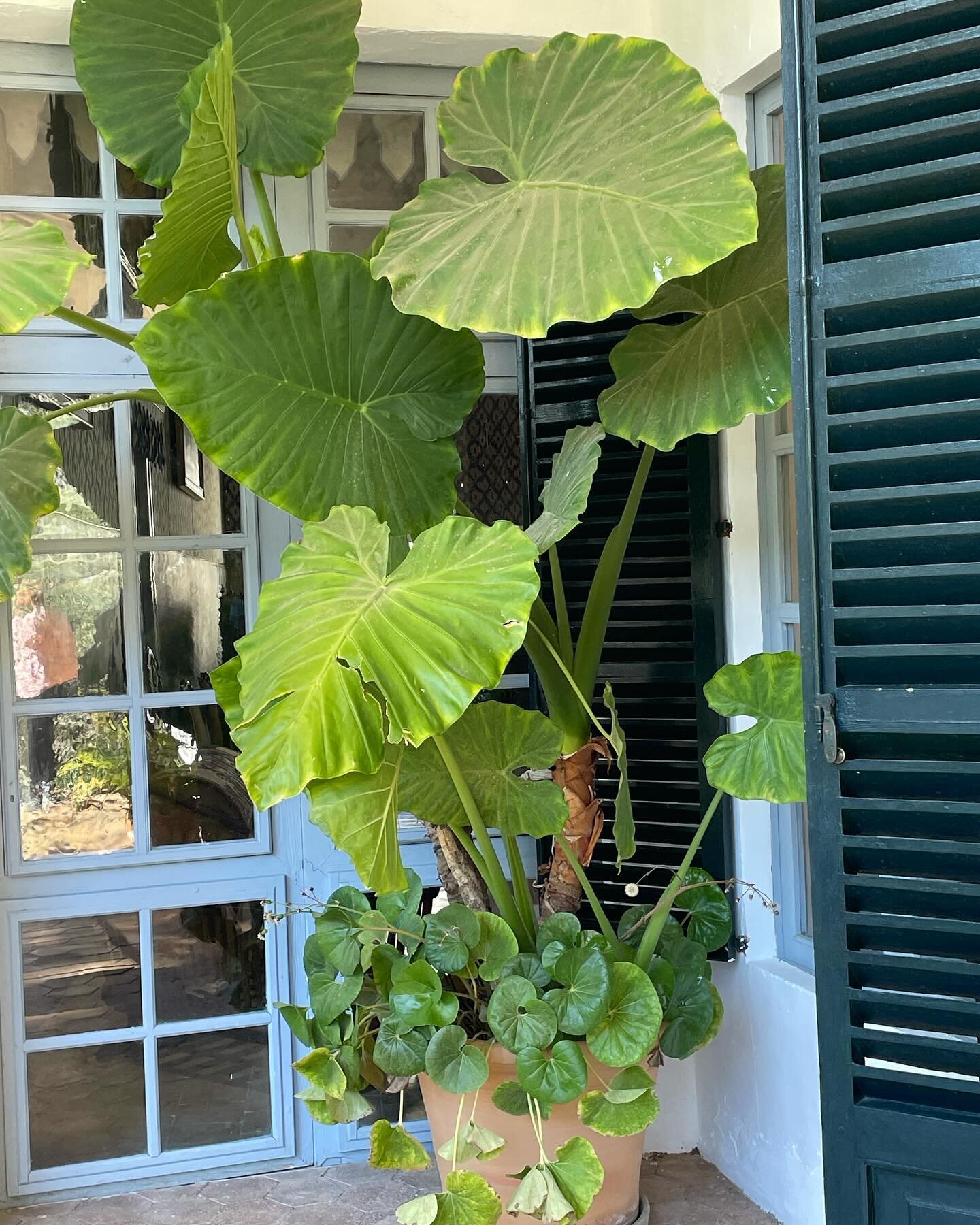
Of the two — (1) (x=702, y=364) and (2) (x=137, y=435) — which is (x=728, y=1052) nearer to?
(1) (x=702, y=364)

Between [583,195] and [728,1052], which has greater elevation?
[583,195]

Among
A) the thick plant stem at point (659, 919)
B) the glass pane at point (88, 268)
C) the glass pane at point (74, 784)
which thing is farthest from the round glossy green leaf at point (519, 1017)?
the glass pane at point (88, 268)

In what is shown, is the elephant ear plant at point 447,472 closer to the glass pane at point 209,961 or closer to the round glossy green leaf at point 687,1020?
the round glossy green leaf at point 687,1020

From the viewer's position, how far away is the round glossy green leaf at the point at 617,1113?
1842mm

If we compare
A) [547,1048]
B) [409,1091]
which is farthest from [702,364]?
[409,1091]

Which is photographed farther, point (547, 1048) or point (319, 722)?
point (547, 1048)

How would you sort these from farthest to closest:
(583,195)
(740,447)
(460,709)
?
(740,447), (583,195), (460,709)

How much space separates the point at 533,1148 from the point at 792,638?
1094 millimetres

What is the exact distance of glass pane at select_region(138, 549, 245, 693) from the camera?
252 centimetres

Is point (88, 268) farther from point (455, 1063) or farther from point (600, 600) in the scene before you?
point (455, 1063)

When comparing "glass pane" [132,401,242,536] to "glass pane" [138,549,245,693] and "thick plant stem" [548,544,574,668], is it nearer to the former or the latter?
"glass pane" [138,549,245,693]

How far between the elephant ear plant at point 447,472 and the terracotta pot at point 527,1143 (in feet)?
0.07

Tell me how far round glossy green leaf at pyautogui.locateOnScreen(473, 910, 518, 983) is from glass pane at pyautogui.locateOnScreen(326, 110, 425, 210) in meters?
1.59

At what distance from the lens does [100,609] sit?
8.19 ft
